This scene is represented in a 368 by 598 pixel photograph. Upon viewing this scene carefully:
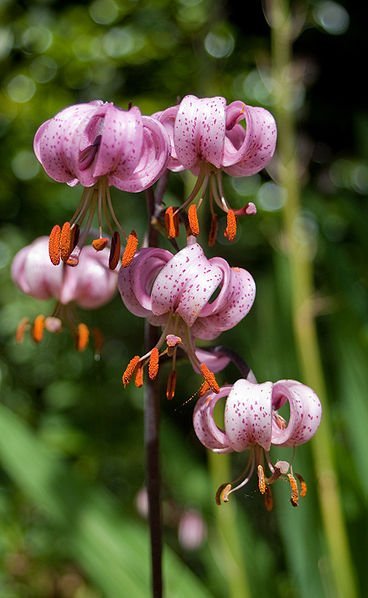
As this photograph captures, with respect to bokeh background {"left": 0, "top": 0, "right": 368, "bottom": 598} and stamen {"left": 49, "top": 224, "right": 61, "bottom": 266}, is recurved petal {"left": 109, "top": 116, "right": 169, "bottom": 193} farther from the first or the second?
bokeh background {"left": 0, "top": 0, "right": 368, "bottom": 598}

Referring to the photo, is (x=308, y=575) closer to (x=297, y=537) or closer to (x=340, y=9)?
(x=297, y=537)

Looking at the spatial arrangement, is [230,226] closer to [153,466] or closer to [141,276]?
[141,276]

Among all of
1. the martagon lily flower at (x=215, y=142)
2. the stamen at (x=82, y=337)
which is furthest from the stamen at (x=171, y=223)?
the stamen at (x=82, y=337)

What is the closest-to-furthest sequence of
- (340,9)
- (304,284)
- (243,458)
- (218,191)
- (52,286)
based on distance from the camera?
(218,191)
(52,286)
(304,284)
(243,458)
(340,9)

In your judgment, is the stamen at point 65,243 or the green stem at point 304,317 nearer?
the stamen at point 65,243

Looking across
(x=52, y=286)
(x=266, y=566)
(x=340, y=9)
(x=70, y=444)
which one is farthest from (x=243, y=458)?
(x=52, y=286)

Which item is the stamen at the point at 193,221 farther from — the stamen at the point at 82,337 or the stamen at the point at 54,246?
→ the stamen at the point at 82,337
